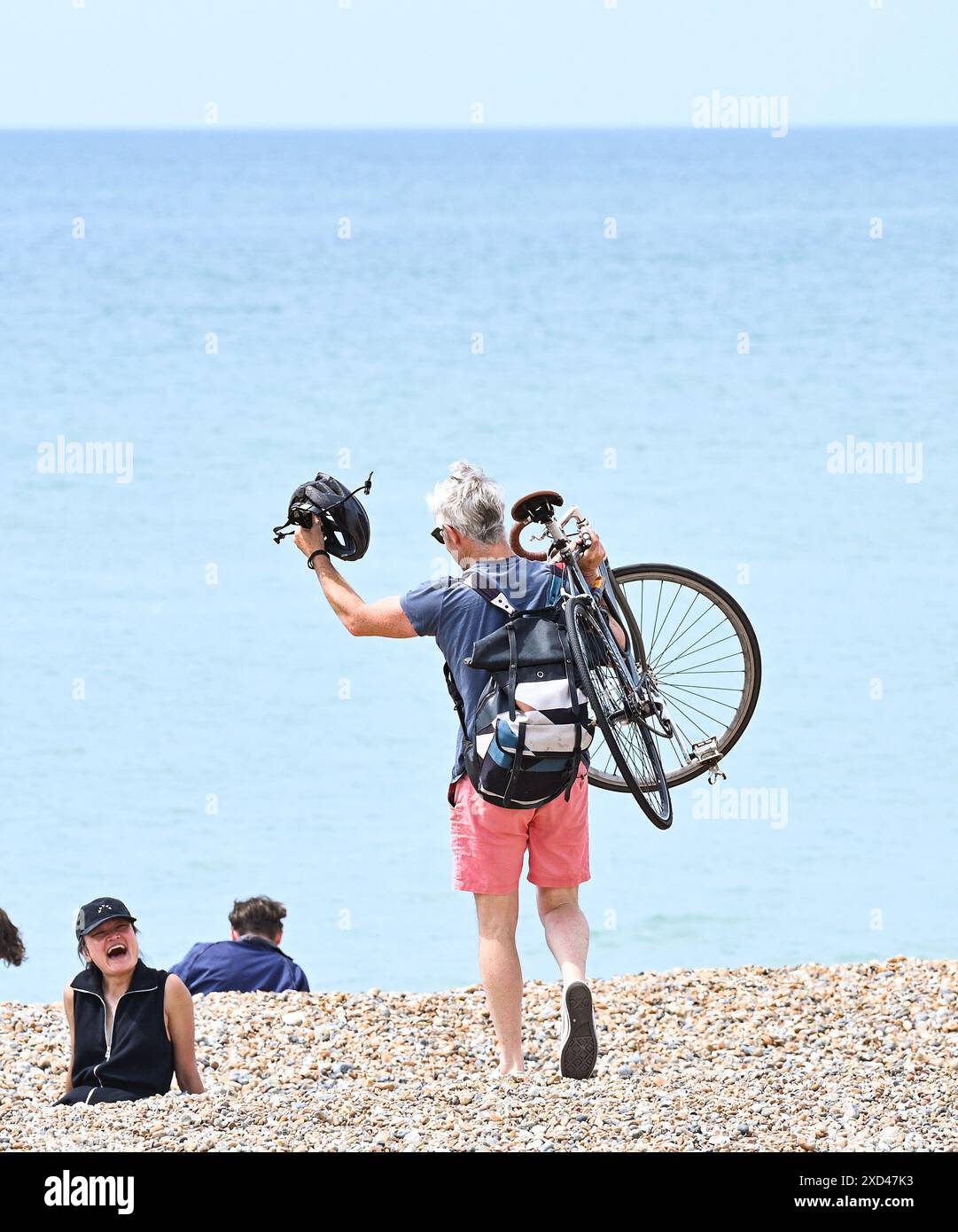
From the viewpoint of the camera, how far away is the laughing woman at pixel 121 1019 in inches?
235

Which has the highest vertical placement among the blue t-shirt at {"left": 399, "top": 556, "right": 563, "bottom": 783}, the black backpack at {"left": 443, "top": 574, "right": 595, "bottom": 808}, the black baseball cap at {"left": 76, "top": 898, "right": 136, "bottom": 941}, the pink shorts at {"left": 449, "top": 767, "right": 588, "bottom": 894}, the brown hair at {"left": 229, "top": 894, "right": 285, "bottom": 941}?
the blue t-shirt at {"left": 399, "top": 556, "right": 563, "bottom": 783}

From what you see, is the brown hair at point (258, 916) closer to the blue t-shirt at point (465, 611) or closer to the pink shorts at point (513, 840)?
the pink shorts at point (513, 840)

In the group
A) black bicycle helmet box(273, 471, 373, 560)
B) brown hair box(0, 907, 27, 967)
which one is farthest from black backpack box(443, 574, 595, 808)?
brown hair box(0, 907, 27, 967)

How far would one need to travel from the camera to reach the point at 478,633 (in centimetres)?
578

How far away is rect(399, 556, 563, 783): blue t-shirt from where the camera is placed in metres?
5.79

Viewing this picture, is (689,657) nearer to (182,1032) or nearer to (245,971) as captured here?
(182,1032)

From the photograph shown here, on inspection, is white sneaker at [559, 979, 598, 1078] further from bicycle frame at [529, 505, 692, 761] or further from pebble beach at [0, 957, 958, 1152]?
bicycle frame at [529, 505, 692, 761]

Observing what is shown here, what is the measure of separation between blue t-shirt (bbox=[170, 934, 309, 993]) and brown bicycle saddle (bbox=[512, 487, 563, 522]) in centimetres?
268

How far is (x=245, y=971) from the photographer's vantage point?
25.7 feet

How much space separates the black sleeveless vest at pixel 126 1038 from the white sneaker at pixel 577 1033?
1.21m

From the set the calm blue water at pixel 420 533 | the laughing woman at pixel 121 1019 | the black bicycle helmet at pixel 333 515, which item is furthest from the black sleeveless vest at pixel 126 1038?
the calm blue water at pixel 420 533

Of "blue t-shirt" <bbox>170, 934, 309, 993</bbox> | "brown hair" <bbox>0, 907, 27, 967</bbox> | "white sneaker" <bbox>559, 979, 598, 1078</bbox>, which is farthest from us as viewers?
"blue t-shirt" <bbox>170, 934, 309, 993</bbox>

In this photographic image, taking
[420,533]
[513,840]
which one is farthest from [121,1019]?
[420,533]
